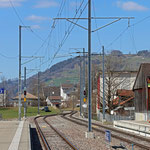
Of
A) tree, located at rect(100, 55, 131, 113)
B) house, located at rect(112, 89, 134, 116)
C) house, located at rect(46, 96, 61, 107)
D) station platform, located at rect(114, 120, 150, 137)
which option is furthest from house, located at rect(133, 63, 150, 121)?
house, located at rect(46, 96, 61, 107)

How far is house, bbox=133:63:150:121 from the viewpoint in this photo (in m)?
43.7

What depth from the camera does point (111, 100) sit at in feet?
177

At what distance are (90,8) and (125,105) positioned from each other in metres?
39.2

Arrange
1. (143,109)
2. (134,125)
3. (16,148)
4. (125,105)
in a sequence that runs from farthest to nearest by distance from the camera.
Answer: (125,105) → (143,109) → (134,125) → (16,148)

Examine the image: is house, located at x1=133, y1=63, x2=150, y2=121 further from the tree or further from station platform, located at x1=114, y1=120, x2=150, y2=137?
station platform, located at x1=114, y1=120, x2=150, y2=137

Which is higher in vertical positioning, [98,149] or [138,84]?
[138,84]

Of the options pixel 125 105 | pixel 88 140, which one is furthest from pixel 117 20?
pixel 125 105

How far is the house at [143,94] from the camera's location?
143ft

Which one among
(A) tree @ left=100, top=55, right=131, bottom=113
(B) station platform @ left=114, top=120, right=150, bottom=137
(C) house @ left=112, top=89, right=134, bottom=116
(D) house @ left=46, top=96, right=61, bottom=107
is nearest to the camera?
(B) station platform @ left=114, top=120, right=150, bottom=137

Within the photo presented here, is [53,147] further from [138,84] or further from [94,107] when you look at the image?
[94,107]

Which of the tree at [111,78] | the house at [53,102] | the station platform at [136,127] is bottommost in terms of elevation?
the station platform at [136,127]

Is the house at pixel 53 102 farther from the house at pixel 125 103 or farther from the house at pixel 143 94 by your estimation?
the house at pixel 143 94

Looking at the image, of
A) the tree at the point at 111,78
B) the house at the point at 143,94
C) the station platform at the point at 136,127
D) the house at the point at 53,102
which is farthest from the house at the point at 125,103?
the house at the point at 53,102

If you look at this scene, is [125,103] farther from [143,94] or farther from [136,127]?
[136,127]
